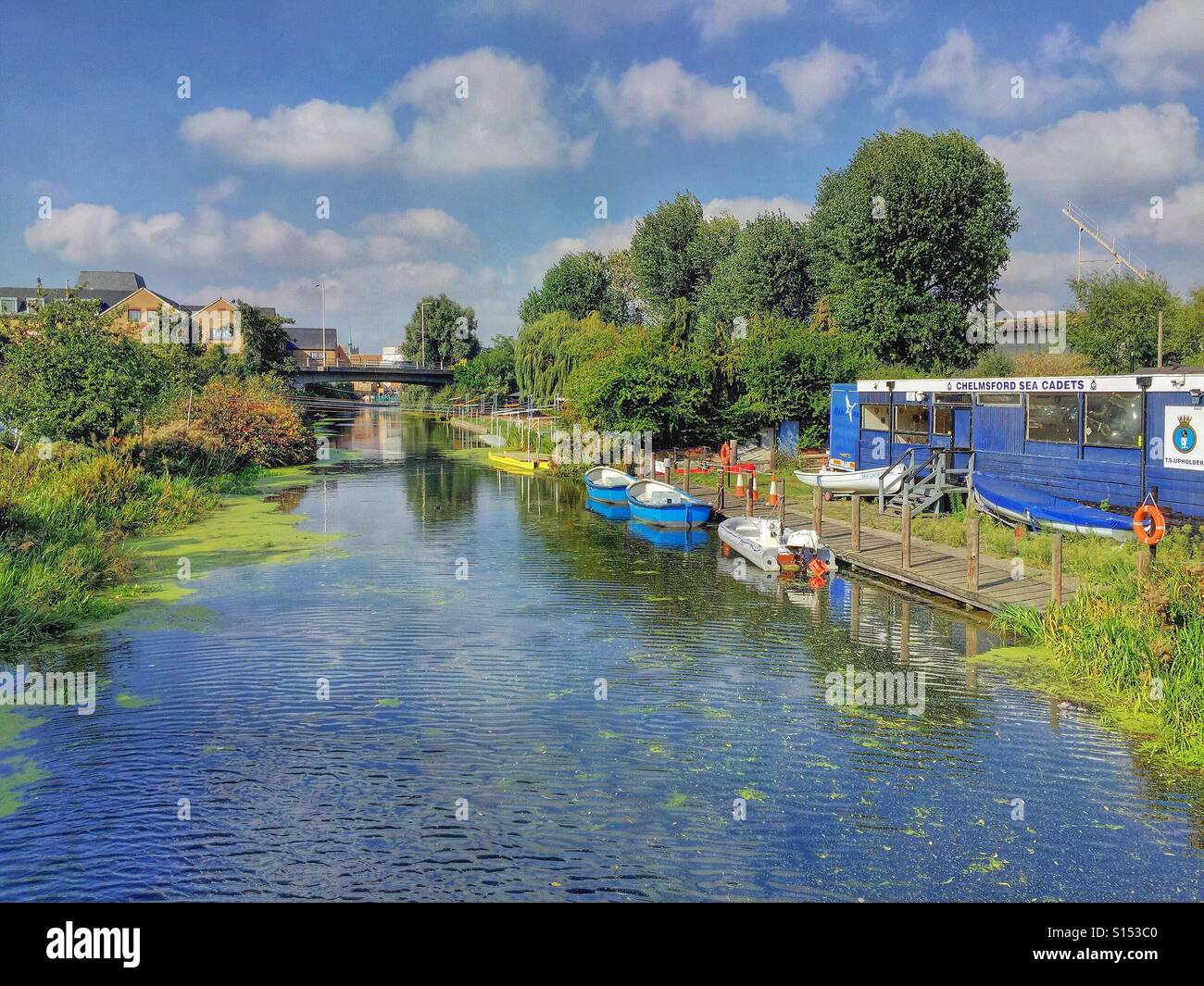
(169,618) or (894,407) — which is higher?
(894,407)

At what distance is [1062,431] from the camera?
27906 mm

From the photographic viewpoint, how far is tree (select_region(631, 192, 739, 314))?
82.0 metres

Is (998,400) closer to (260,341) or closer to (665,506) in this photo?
(665,506)

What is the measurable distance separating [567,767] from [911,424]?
82.5 feet

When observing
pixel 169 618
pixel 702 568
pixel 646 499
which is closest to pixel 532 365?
pixel 646 499

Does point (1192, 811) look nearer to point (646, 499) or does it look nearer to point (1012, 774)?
point (1012, 774)

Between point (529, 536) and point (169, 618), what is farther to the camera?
point (529, 536)

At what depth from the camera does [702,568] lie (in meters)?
27.4

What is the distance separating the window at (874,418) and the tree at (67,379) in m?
26.5

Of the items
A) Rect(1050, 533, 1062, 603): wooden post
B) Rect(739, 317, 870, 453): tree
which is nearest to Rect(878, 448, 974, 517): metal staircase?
Rect(1050, 533, 1062, 603): wooden post
